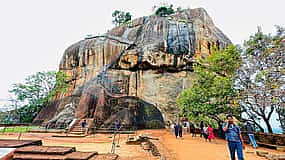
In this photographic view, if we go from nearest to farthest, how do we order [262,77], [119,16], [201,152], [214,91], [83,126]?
[201,152]
[262,77]
[214,91]
[83,126]
[119,16]

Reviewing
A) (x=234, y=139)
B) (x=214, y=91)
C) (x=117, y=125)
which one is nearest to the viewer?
(x=234, y=139)

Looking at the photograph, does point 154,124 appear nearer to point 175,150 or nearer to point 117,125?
point 117,125

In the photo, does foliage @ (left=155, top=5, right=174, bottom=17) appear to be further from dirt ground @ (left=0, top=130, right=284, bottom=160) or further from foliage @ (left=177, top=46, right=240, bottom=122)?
dirt ground @ (left=0, top=130, right=284, bottom=160)

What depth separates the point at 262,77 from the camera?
1085cm

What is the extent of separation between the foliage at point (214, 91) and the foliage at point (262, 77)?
597 millimetres

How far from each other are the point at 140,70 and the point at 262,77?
47.9 ft

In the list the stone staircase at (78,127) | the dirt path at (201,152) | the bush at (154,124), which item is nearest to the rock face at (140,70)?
the bush at (154,124)

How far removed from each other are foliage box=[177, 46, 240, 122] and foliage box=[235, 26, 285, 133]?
0.60 meters

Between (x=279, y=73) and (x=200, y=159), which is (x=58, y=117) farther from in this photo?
(x=279, y=73)

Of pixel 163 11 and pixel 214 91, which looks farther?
Answer: pixel 163 11

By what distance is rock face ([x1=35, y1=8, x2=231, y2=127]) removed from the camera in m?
20.2

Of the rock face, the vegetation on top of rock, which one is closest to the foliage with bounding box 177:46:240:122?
the rock face

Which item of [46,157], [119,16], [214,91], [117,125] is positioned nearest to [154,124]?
[117,125]

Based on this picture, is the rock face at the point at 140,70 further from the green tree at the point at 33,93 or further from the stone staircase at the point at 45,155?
the stone staircase at the point at 45,155
